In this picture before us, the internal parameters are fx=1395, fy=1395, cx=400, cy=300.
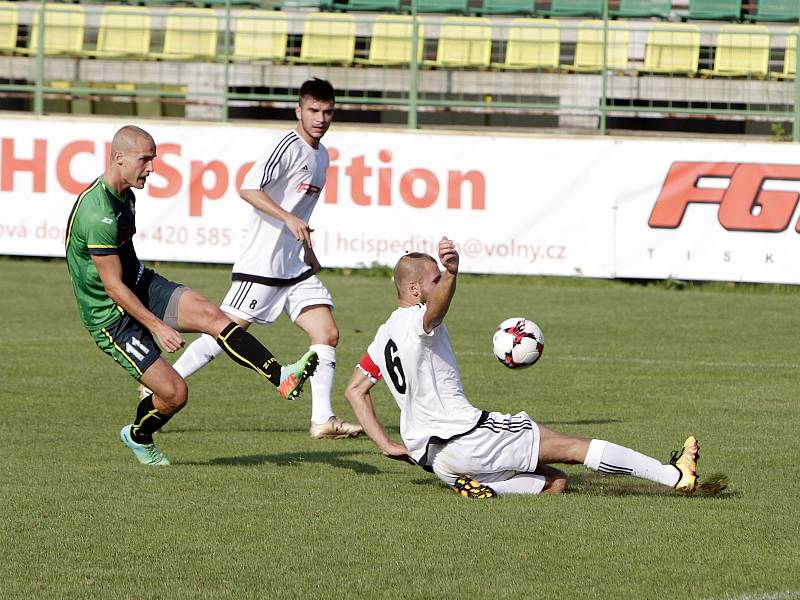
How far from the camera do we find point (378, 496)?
7145 millimetres

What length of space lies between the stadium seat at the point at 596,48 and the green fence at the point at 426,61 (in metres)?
0.02

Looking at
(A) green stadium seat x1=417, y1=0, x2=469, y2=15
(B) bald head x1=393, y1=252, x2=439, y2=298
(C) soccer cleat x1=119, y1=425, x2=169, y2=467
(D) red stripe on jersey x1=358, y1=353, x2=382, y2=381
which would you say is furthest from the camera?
(A) green stadium seat x1=417, y1=0, x2=469, y2=15

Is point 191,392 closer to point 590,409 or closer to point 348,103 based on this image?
point 590,409

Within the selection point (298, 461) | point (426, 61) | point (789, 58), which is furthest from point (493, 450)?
point (426, 61)

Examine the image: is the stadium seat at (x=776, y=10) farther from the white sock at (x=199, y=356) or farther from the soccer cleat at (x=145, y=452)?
the soccer cleat at (x=145, y=452)

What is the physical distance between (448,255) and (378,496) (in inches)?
63.4

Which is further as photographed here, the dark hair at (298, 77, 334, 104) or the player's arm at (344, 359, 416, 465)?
the dark hair at (298, 77, 334, 104)

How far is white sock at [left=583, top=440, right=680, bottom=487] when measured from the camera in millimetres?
6930

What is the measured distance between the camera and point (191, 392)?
426 inches

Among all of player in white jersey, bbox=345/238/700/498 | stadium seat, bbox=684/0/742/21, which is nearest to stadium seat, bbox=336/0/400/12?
stadium seat, bbox=684/0/742/21

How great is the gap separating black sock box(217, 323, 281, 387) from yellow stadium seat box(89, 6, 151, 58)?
15.5 metres

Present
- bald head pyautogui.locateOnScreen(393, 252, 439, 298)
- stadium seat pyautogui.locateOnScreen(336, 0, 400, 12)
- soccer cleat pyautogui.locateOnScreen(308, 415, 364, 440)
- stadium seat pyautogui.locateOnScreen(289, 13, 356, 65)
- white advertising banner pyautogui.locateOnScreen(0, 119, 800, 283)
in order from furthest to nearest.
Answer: stadium seat pyautogui.locateOnScreen(336, 0, 400, 12), stadium seat pyautogui.locateOnScreen(289, 13, 356, 65), white advertising banner pyautogui.locateOnScreen(0, 119, 800, 283), soccer cleat pyautogui.locateOnScreen(308, 415, 364, 440), bald head pyautogui.locateOnScreen(393, 252, 439, 298)

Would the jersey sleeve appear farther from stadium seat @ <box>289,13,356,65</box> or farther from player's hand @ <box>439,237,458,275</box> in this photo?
stadium seat @ <box>289,13,356,65</box>

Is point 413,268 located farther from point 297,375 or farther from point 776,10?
point 776,10
